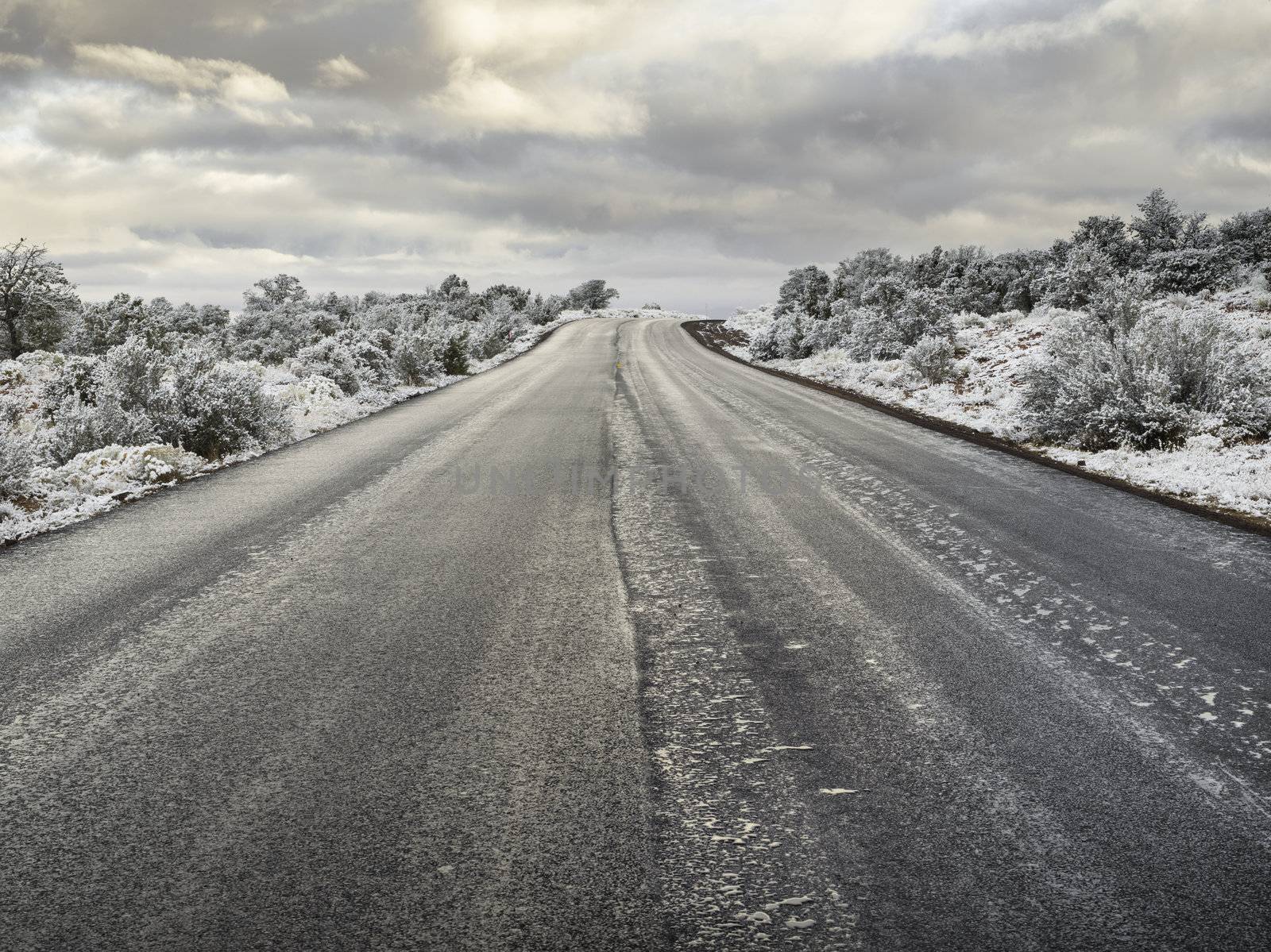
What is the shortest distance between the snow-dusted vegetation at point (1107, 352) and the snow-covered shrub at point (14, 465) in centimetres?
1102

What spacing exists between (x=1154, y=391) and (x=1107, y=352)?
4.34 feet

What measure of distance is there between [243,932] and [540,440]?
9275mm

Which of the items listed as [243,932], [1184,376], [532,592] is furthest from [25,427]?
[1184,376]

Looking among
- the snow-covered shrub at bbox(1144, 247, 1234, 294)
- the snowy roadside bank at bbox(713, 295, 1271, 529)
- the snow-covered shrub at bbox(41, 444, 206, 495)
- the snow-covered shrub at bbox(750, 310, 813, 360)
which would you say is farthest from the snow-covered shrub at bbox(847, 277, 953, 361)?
the snow-covered shrub at bbox(41, 444, 206, 495)

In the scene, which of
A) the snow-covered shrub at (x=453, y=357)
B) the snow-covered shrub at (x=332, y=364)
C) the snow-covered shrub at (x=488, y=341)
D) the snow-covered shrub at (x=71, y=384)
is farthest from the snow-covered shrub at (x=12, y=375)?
the snow-covered shrub at (x=488, y=341)

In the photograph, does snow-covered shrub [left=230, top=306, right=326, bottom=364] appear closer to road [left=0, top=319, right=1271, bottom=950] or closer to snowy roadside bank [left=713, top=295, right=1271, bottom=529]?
snowy roadside bank [left=713, top=295, right=1271, bottom=529]

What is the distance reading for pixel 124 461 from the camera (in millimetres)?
8773

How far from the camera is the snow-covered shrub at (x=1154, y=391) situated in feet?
32.9

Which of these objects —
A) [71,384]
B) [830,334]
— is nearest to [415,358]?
[71,384]

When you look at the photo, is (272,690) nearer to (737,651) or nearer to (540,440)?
(737,651)

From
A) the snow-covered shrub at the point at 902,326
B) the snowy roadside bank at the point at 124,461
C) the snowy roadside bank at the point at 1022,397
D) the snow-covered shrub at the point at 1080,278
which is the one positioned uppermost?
the snow-covered shrub at the point at 1080,278

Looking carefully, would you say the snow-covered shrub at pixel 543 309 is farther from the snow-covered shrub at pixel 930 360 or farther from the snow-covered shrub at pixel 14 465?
the snow-covered shrub at pixel 14 465

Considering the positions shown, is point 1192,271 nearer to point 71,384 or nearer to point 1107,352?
point 1107,352

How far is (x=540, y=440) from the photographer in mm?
11219
